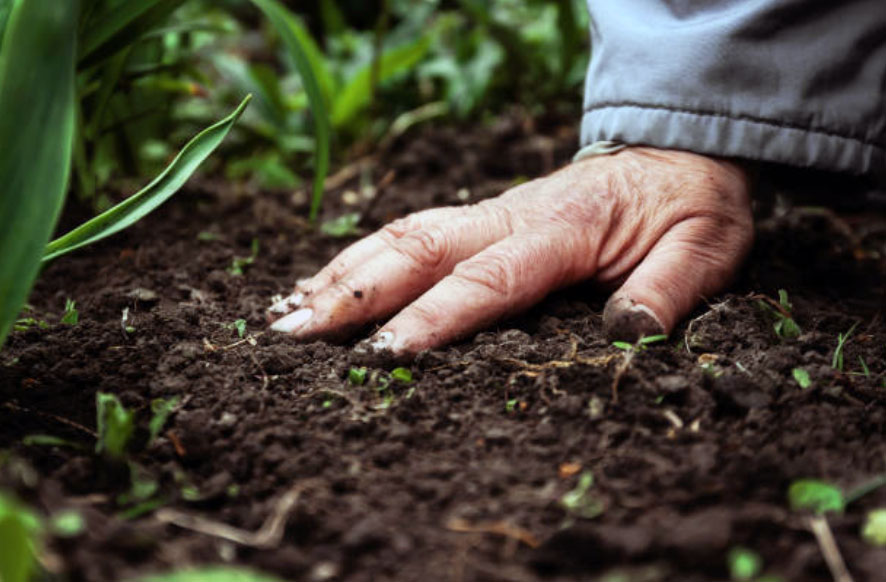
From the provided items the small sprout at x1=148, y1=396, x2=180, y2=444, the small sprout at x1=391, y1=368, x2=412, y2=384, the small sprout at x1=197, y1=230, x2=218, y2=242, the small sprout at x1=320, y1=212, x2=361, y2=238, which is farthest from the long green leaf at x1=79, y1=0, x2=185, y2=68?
the small sprout at x1=391, y1=368, x2=412, y2=384

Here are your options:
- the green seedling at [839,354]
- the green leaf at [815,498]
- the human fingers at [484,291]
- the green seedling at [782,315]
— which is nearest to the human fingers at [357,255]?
the human fingers at [484,291]

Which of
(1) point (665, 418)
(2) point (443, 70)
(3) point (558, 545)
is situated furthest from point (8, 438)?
(2) point (443, 70)

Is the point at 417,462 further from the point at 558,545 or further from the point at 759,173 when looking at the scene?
the point at 759,173

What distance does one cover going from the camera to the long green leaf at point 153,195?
1.11m

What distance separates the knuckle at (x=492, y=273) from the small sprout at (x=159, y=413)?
47 cm

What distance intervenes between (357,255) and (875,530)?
2.87 feet

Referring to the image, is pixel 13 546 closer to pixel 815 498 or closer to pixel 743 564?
pixel 743 564

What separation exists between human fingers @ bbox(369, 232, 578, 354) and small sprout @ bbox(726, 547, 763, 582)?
Answer: 0.55 meters

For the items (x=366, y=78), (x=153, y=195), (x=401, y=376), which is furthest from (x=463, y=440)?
(x=366, y=78)

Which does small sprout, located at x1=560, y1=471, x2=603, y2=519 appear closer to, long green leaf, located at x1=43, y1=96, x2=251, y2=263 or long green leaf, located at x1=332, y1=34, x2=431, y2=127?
long green leaf, located at x1=43, y1=96, x2=251, y2=263

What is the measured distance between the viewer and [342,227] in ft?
6.07

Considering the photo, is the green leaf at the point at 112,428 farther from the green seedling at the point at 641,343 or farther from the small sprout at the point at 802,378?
the small sprout at the point at 802,378

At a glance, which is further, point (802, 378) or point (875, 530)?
point (802, 378)

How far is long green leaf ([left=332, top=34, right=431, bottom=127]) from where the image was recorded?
100 inches
